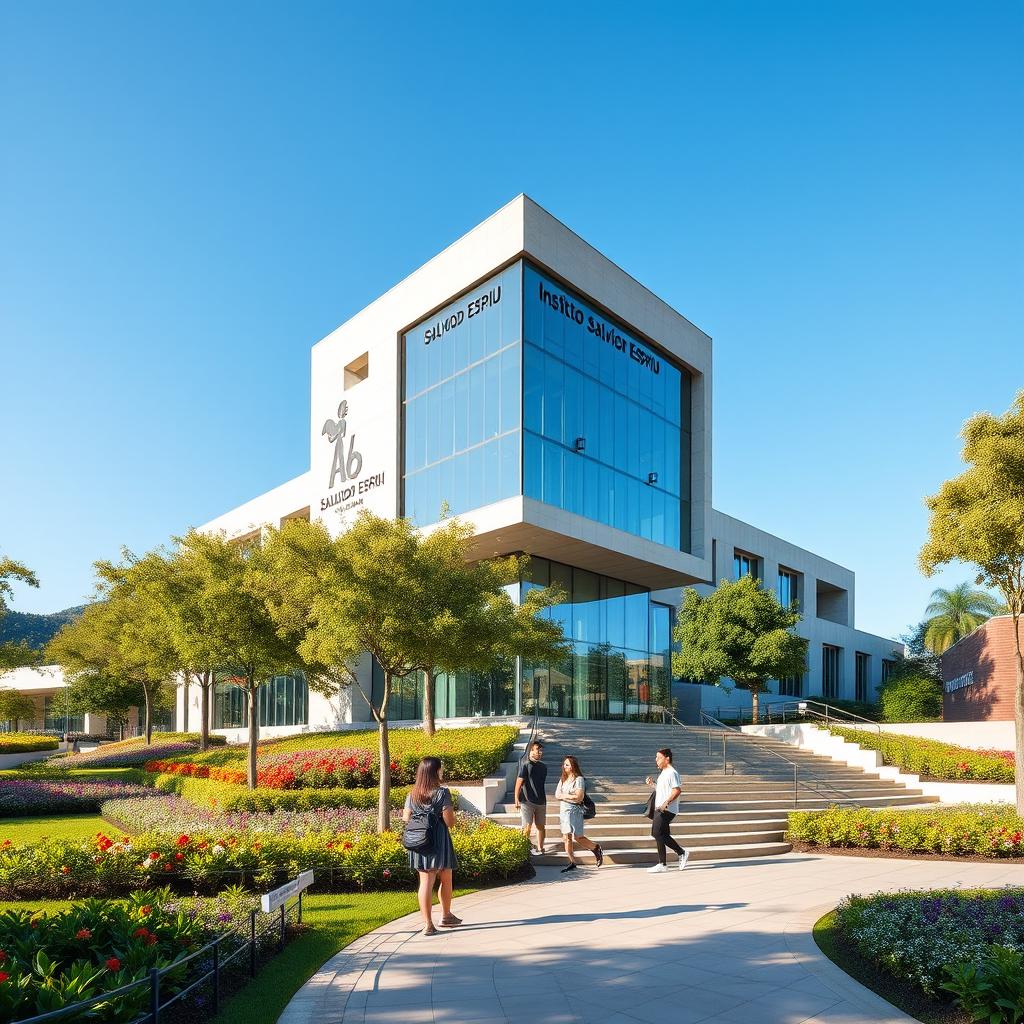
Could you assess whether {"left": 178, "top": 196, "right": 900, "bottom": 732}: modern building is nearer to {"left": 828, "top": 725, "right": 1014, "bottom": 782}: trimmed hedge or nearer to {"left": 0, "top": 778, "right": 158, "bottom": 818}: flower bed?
{"left": 828, "top": 725, "right": 1014, "bottom": 782}: trimmed hedge

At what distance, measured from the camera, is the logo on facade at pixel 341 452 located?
29.8 m

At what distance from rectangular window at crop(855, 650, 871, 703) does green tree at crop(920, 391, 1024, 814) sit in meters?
39.3

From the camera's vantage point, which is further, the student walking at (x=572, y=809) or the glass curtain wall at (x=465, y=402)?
the glass curtain wall at (x=465, y=402)

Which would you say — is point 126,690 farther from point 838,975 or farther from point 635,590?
point 838,975

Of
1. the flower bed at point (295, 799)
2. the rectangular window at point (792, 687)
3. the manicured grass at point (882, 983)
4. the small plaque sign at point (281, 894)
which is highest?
the small plaque sign at point (281, 894)

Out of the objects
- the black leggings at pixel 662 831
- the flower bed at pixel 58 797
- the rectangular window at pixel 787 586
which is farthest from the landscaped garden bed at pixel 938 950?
the rectangular window at pixel 787 586

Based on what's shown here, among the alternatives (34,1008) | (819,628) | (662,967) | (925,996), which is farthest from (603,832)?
(819,628)

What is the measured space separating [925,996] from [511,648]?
11.3 meters

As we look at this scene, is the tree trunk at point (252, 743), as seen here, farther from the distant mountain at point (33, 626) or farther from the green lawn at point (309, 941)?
the distant mountain at point (33, 626)

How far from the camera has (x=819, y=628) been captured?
48500 millimetres

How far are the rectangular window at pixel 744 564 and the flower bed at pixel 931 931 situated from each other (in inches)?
1351

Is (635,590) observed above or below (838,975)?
above

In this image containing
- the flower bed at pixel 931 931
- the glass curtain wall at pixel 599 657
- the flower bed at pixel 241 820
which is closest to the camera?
the flower bed at pixel 931 931

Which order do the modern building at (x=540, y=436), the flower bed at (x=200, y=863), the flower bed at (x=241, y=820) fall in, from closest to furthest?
the flower bed at (x=200, y=863)
the flower bed at (x=241, y=820)
the modern building at (x=540, y=436)
